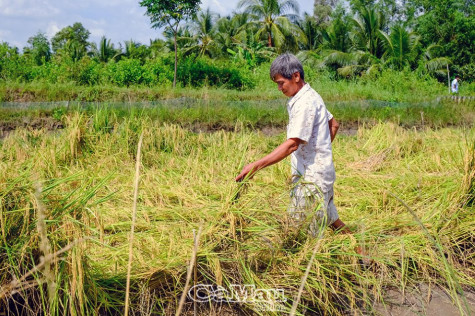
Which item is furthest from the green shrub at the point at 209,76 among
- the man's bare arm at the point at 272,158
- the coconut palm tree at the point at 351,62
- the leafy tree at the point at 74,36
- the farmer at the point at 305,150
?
the leafy tree at the point at 74,36

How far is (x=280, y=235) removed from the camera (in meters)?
2.26

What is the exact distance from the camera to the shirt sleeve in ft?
7.05

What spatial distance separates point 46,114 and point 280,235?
5.96 meters

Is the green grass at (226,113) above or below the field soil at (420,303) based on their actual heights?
above

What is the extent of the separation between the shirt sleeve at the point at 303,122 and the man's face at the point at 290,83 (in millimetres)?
88

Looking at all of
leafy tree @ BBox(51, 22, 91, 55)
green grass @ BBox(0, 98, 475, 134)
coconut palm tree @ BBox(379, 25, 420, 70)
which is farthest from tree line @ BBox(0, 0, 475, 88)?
leafy tree @ BBox(51, 22, 91, 55)

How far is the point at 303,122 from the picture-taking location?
85.0 inches

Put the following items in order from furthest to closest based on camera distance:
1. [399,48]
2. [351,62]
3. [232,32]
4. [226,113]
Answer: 1. [232,32]
2. [351,62]
3. [399,48]
4. [226,113]

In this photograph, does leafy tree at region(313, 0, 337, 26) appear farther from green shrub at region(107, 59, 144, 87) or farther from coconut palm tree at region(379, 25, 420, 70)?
green shrub at region(107, 59, 144, 87)

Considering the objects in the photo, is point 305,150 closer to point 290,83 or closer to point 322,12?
point 290,83

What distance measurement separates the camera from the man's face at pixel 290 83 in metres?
2.19

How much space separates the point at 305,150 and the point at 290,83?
33 centimetres

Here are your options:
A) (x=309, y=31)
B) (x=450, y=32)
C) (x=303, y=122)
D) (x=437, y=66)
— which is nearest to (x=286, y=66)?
(x=303, y=122)

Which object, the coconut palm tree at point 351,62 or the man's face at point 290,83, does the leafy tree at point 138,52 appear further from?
the man's face at point 290,83
